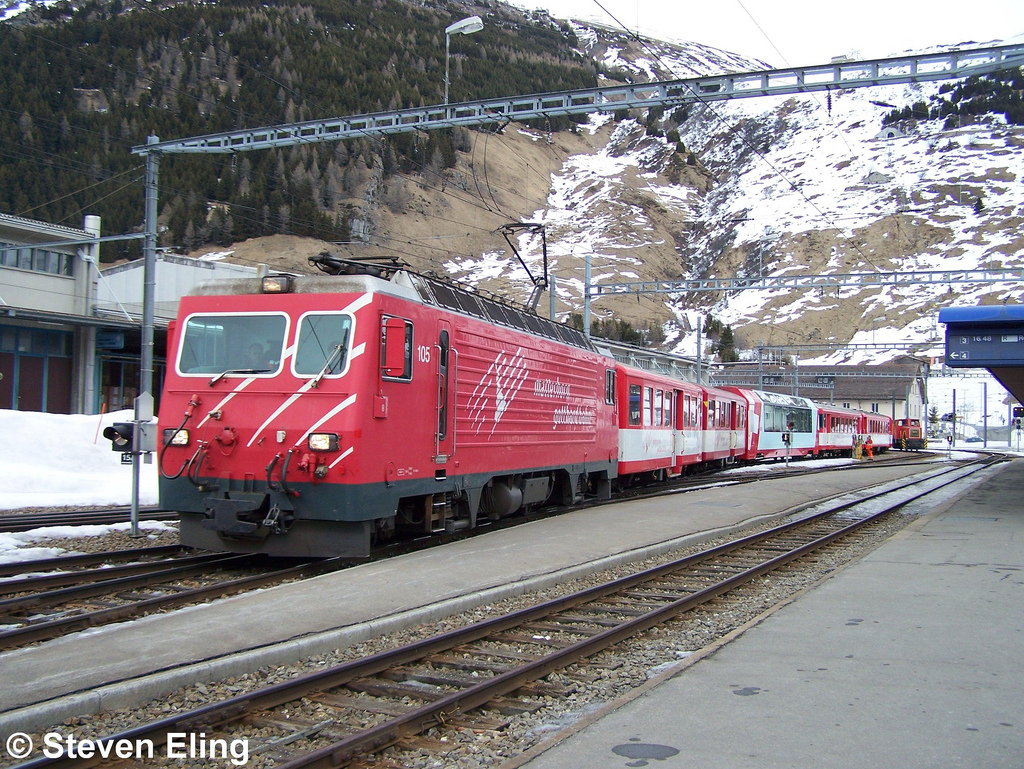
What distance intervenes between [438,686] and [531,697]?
702 millimetres

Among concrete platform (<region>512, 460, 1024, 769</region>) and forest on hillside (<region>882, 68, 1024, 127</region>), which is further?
forest on hillside (<region>882, 68, 1024, 127</region>)

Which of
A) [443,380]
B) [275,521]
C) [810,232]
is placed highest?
[810,232]

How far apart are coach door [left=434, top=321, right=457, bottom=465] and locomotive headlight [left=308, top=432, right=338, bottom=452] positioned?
200cm

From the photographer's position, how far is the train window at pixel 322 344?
9.55 meters

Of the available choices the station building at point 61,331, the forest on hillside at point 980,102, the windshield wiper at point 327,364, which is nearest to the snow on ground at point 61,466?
the station building at point 61,331

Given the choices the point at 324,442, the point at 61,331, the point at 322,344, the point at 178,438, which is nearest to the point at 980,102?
the point at 61,331

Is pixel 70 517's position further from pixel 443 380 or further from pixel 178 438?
pixel 443 380

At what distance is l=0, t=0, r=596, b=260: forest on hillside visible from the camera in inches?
3118

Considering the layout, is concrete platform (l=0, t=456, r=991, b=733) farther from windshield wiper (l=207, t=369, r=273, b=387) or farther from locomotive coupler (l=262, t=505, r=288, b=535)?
windshield wiper (l=207, t=369, r=273, b=387)

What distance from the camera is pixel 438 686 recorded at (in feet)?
20.2

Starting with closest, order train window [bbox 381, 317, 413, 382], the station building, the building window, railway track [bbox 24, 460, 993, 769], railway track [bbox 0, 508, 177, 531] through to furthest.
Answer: railway track [bbox 24, 460, 993, 769] < train window [bbox 381, 317, 413, 382] < railway track [bbox 0, 508, 177, 531] < the station building < the building window

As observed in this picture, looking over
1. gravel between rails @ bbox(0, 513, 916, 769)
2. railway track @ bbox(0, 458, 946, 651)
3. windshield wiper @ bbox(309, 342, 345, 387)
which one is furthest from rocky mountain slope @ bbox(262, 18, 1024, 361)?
gravel between rails @ bbox(0, 513, 916, 769)

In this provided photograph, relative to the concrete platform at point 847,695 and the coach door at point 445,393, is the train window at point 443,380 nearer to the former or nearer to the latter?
the coach door at point 445,393

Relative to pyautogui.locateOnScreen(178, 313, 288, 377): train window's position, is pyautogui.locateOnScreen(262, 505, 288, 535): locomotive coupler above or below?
below
